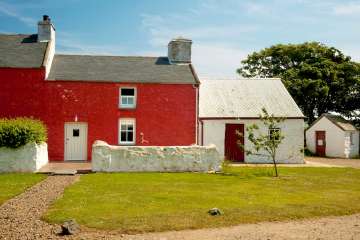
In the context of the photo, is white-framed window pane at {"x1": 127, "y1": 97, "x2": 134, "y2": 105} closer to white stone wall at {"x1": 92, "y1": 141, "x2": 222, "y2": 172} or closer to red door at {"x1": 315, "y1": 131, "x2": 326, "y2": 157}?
white stone wall at {"x1": 92, "y1": 141, "x2": 222, "y2": 172}

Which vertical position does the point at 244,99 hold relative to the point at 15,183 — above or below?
above

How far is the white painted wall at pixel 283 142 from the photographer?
30.7m

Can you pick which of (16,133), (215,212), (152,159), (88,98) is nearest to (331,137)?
(88,98)

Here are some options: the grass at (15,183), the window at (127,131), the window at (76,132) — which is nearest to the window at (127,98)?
the window at (127,131)

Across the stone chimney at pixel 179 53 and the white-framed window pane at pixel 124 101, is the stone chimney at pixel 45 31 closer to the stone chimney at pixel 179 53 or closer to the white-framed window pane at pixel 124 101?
the white-framed window pane at pixel 124 101

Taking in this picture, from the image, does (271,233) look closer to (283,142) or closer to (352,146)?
(283,142)

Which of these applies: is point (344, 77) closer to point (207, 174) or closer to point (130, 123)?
point (130, 123)

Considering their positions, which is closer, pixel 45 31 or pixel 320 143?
pixel 45 31

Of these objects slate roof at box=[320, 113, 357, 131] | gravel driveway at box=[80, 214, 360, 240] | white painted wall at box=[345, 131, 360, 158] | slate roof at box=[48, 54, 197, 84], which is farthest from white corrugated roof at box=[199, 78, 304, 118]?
gravel driveway at box=[80, 214, 360, 240]

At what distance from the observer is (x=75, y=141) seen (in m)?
29.0

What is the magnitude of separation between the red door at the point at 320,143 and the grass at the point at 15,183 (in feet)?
88.5

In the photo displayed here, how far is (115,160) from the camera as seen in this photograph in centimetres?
2267

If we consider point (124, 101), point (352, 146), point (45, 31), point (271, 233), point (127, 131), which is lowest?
point (271, 233)

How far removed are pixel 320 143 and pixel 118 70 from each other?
771 inches
